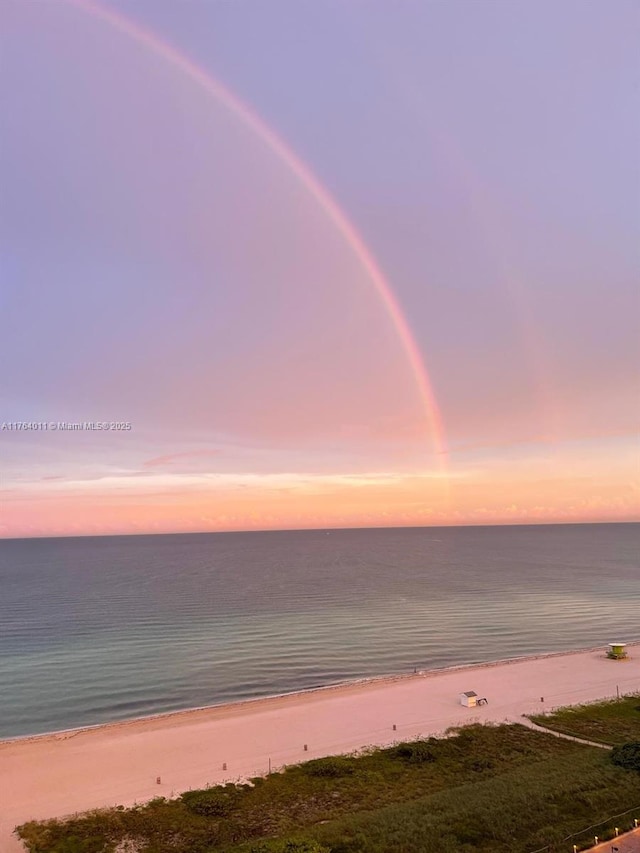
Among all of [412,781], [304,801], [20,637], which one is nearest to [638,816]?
[412,781]

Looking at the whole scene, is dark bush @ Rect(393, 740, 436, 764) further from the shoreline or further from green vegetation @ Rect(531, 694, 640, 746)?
the shoreline

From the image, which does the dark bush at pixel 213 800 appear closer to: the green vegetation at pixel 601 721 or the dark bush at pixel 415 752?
the dark bush at pixel 415 752

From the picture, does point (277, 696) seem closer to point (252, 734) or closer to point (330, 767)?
point (252, 734)

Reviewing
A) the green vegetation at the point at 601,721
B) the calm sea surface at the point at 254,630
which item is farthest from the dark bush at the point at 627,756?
the calm sea surface at the point at 254,630

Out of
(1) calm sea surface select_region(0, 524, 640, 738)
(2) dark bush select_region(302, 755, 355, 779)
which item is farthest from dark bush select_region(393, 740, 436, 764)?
(1) calm sea surface select_region(0, 524, 640, 738)

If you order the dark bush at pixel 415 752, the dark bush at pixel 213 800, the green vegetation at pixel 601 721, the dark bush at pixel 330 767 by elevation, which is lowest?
the green vegetation at pixel 601 721

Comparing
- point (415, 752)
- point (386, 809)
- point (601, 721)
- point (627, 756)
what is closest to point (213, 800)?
point (386, 809)
